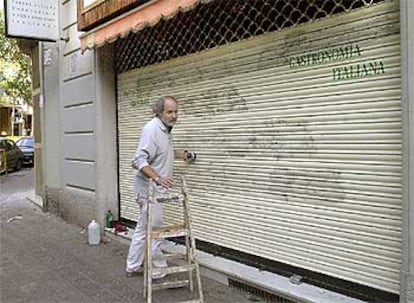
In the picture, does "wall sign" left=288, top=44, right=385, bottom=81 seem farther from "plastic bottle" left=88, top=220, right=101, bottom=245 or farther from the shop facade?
"plastic bottle" left=88, top=220, right=101, bottom=245

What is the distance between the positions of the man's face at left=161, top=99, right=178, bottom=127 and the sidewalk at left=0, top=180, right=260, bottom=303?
166 centimetres

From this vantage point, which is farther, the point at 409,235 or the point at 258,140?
the point at 258,140

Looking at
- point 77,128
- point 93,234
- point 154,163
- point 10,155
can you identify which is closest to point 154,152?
point 154,163

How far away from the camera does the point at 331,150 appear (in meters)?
4.44

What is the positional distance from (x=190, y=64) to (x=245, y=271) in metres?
2.48

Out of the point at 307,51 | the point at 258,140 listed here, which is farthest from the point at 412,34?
the point at 258,140

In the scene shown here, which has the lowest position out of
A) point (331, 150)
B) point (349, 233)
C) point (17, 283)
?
point (17, 283)

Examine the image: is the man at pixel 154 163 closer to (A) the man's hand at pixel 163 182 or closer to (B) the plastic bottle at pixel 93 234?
(A) the man's hand at pixel 163 182

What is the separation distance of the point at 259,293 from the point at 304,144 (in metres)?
1.44

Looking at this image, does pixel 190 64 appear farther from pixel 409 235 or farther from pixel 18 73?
pixel 18 73

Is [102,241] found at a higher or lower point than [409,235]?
lower

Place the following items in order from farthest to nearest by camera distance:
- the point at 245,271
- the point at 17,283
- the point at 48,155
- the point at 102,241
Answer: the point at 48,155 → the point at 102,241 → the point at 17,283 → the point at 245,271

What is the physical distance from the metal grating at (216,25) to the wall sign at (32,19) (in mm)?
1817

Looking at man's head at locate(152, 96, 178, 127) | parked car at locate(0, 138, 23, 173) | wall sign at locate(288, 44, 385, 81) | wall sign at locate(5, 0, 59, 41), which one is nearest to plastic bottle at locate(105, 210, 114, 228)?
man's head at locate(152, 96, 178, 127)
